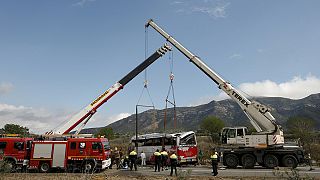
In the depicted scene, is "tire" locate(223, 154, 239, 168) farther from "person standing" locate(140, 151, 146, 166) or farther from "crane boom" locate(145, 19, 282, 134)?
"person standing" locate(140, 151, 146, 166)

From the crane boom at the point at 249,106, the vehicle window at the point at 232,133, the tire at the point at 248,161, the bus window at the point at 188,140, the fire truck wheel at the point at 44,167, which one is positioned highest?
the crane boom at the point at 249,106

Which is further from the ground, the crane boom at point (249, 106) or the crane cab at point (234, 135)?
the crane boom at point (249, 106)

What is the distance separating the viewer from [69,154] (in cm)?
2125

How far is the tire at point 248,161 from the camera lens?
23450 mm

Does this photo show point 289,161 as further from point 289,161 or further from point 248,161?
point 248,161

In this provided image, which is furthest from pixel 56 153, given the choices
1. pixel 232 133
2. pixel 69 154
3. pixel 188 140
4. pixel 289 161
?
pixel 289 161

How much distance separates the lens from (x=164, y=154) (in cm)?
2236

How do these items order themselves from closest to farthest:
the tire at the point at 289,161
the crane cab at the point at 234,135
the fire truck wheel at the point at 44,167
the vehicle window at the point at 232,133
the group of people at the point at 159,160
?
the group of people at the point at 159,160, the fire truck wheel at the point at 44,167, the tire at the point at 289,161, the crane cab at the point at 234,135, the vehicle window at the point at 232,133

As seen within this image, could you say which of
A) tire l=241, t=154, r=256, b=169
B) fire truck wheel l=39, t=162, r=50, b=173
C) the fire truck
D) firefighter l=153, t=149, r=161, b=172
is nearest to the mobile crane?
tire l=241, t=154, r=256, b=169

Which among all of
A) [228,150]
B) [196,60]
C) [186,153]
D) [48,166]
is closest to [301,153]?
[228,150]

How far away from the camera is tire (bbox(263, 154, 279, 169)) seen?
74.9ft

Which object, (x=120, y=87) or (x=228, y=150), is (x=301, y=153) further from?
(x=120, y=87)

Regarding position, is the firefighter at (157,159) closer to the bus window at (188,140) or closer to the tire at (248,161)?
the bus window at (188,140)

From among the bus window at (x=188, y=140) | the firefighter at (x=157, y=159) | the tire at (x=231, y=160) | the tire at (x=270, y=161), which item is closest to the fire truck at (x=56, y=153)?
the firefighter at (x=157, y=159)
